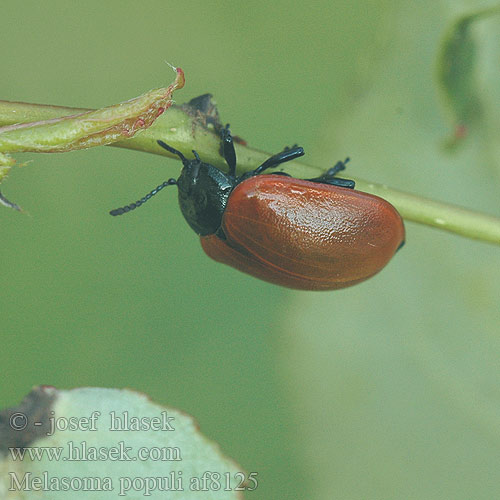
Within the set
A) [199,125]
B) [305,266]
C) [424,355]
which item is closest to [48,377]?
[305,266]

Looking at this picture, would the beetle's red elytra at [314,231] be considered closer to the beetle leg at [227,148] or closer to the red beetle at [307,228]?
the red beetle at [307,228]

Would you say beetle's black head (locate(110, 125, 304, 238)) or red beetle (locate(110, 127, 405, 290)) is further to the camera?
beetle's black head (locate(110, 125, 304, 238))

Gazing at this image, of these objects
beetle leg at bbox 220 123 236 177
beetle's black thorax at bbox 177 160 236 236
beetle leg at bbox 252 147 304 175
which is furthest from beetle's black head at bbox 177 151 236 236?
beetle leg at bbox 220 123 236 177

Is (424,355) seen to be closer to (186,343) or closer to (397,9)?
(186,343)

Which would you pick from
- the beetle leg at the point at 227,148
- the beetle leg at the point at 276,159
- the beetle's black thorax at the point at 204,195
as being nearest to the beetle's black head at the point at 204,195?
the beetle's black thorax at the point at 204,195

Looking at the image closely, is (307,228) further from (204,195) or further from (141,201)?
(141,201)

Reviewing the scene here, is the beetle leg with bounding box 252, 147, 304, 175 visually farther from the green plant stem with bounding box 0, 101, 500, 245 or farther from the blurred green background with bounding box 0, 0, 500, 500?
the blurred green background with bounding box 0, 0, 500, 500

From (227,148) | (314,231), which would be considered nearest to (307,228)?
(314,231)
